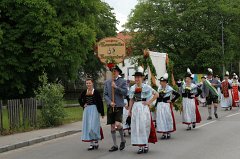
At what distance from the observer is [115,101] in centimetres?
1108

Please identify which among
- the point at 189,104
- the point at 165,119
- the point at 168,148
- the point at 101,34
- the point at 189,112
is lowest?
the point at 168,148

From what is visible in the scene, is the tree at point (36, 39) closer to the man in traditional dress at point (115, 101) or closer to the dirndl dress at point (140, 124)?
the man in traditional dress at point (115, 101)

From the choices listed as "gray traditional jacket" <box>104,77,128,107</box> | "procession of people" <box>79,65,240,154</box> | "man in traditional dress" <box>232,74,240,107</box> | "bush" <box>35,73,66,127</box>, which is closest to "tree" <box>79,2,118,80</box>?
"man in traditional dress" <box>232,74,240,107</box>

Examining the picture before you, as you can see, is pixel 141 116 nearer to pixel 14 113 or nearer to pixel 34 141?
pixel 34 141

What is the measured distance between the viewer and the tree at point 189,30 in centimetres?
5153

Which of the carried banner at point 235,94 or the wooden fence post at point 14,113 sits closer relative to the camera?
the wooden fence post at point 14,113

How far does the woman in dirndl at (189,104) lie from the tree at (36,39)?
14043mm

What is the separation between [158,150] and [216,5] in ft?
145

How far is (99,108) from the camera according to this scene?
11.3m

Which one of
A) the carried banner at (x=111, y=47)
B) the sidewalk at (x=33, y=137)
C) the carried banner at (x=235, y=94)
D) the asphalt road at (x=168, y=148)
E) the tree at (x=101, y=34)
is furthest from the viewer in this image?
the tree at (x=101, y=34)

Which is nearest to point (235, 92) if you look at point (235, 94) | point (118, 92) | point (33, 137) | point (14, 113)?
point (235, 94)

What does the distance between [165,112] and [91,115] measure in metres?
2.72

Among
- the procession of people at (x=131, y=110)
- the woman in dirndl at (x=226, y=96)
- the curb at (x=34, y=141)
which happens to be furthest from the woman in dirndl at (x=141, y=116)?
the woman in dirndl at (x=226, y=96)

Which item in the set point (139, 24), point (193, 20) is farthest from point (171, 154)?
point (139, 24)
